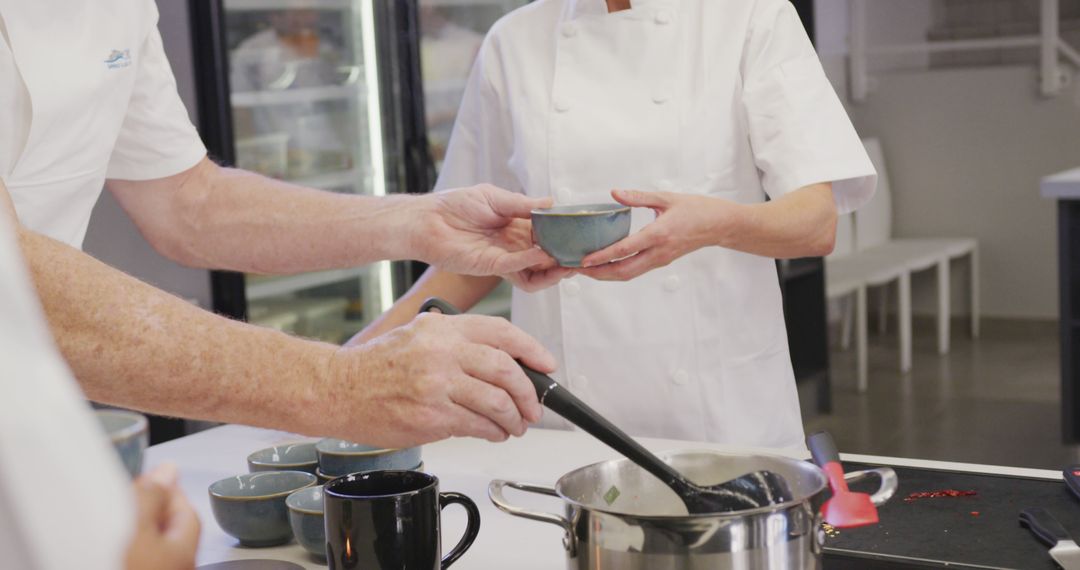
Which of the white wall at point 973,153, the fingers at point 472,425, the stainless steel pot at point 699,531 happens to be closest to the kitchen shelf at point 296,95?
the fingers at point 472,425

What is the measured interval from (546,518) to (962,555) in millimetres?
386

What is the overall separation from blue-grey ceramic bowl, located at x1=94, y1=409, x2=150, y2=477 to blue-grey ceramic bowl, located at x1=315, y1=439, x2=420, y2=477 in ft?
2.23

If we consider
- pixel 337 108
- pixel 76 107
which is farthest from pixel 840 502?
pixel 337 108

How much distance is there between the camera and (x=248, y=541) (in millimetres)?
1171

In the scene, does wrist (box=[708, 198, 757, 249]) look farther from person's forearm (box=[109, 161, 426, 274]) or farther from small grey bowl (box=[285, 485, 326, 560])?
small grey bowl (box=[285, 485, 326, 560])

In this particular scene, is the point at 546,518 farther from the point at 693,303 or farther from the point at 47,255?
the point at 693,303

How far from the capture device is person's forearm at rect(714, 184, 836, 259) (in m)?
1.61

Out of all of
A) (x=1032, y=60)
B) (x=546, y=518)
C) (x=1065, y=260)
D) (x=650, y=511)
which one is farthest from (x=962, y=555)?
(x=1032, y=60)

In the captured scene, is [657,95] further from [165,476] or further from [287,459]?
[165,476]

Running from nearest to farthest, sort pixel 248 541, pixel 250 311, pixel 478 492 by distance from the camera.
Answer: pixel 248 541 < pixel 478 492 < pixel 250 311

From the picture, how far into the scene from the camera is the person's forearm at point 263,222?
5.30 ft

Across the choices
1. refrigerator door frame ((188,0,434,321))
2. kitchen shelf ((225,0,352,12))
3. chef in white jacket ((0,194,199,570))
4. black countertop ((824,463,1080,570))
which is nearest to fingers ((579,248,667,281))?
black countertop ((824,463,1080,570))

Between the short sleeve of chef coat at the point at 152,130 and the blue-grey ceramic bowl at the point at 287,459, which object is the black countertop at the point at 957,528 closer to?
the blue-grey ceramic bowl at the point at 287,459

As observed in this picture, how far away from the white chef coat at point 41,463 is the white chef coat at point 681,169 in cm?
143
